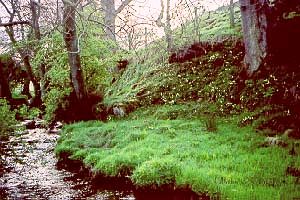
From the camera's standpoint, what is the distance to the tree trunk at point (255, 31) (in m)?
15.2

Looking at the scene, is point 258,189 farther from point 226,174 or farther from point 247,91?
point 247,91

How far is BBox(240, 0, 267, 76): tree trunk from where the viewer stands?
15.2 m

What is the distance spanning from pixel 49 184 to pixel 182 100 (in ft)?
22.9

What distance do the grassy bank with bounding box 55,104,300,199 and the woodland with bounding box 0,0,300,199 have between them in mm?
29

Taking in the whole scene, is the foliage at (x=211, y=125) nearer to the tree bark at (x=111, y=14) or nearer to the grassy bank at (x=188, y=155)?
the grassy bank at (x=188, y=155)

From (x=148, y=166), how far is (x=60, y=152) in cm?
555

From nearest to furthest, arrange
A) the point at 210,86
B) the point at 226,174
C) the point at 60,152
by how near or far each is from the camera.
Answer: the point at 226,174
the point at 60,152
the point at 210,86

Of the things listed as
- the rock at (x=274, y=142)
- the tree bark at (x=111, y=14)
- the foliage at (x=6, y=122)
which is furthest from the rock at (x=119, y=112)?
the rock at (x=274, y=142)

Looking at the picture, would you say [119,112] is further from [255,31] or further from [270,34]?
[270,34]

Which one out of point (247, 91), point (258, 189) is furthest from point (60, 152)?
point (258, 189)

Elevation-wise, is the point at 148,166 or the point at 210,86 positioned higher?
the point at 210,86

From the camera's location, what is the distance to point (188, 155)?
10883 mm

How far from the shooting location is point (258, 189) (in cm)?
806

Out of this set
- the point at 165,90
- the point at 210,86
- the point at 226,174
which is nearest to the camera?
the point at 226,174
